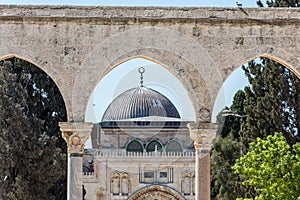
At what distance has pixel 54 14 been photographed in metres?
13.4

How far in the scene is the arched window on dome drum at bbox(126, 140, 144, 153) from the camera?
1303 inches

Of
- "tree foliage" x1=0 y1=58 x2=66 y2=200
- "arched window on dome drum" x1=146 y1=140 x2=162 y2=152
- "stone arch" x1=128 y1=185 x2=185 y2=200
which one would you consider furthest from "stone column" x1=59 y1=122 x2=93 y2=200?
"arched window on dome drum" x1=146 y1=140 x2=162 y2=152

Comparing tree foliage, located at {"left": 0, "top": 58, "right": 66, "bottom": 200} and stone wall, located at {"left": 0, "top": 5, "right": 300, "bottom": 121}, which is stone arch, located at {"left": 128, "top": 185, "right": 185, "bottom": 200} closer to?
tree foliage, located at {"left": 0, "top": 58, "right": 66, "bottom": 200}

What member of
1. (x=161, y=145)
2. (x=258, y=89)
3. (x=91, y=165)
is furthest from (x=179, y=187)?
(x=258, y=89)

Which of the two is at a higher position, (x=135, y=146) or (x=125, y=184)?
(x=135, y=146)

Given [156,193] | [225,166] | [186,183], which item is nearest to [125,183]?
[156,193]

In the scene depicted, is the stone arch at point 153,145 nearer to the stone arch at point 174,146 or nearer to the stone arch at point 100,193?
the stone arch at point 174,146

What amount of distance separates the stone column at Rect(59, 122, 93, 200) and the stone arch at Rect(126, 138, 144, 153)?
19770 millimetres

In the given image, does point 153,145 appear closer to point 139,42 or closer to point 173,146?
point 173,146

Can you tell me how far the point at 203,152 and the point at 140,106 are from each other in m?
19.7

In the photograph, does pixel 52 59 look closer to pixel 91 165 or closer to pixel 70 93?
pixel 70 93

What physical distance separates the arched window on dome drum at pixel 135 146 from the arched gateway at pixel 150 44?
19754 millimetres

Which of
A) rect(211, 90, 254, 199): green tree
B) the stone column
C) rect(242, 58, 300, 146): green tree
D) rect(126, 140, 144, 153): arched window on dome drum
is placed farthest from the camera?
rect(126, 140, 144, 153): arched window on dome drum

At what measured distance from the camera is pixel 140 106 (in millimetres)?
32938
